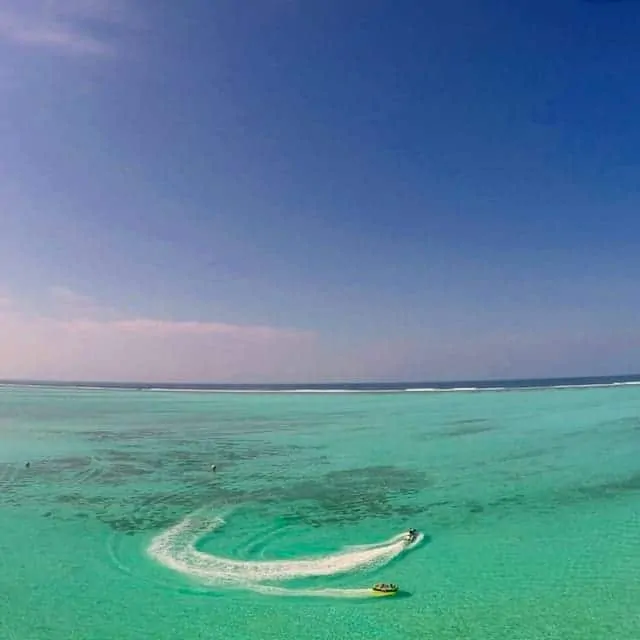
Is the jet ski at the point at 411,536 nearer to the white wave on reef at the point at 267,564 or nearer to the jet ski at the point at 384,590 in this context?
the white wave on reef at the point at 267,564

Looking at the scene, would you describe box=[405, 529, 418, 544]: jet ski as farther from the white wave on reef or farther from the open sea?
the open sea

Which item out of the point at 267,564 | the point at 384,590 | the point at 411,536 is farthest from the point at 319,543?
the point at 384,590

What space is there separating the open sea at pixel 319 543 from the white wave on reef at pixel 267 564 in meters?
0.05

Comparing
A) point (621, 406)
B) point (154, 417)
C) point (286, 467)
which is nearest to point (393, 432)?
point (286, 467)

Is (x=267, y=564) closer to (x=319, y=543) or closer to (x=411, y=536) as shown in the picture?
(x=319, y=543)

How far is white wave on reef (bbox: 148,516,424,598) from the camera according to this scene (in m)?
10.1

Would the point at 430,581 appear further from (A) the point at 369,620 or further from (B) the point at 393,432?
(B) the point at 393,432

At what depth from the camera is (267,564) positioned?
11.2m

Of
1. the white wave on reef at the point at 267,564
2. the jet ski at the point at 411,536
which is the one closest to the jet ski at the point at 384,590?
the white wave on reef at the point at 267,564

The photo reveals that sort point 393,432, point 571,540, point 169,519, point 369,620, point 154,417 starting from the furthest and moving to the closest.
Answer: point 154,417 → point 393,432 → point 169,519 → point 571,540 → point 369,620

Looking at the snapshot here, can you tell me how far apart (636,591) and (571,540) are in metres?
2.77

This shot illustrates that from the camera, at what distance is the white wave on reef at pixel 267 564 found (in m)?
10.1

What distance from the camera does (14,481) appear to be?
19250 mm

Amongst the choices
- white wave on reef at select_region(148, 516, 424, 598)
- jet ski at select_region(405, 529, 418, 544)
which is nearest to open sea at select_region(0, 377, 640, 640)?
white wave on reef at select_region(148, 516, 424, 598)
